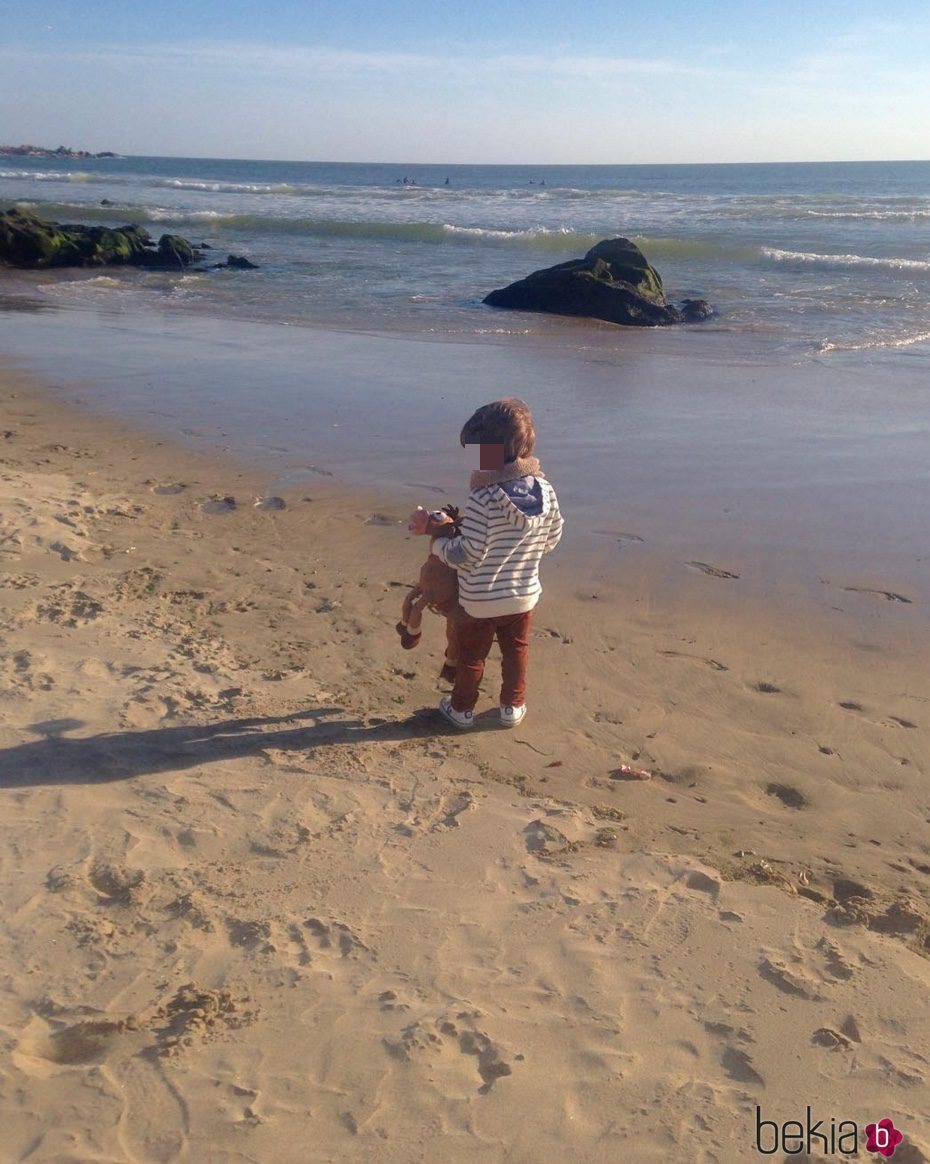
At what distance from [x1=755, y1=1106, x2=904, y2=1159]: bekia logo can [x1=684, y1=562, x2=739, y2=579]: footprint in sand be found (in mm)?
3766

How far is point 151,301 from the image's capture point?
17.2m

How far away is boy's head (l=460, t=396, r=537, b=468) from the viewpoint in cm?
393

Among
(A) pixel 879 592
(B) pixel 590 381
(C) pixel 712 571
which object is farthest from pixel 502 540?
(B) pixel 590 381

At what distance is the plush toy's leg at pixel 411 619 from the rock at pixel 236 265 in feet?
65.8

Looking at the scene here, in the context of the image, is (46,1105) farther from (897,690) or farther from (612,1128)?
(897,690)

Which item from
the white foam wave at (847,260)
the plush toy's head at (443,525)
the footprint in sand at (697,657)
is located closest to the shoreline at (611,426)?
the footprint in sand at (697,657)

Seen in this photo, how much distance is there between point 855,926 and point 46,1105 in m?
2.30

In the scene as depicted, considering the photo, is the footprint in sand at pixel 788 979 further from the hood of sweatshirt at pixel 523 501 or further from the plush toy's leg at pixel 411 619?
the plush toy's leg at pixel 411 619

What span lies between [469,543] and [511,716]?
83 centimetres

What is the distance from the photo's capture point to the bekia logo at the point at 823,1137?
2381mm

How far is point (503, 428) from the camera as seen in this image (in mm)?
3926

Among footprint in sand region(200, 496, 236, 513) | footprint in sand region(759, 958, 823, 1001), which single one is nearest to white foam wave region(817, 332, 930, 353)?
footprint in sand region(200, 496, 236, 513)

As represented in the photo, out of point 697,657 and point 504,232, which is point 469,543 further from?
point 504,232

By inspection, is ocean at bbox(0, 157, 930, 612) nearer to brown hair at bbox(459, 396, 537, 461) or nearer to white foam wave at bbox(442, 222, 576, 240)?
brown hair at bbox(459, 396, 537, 461)
